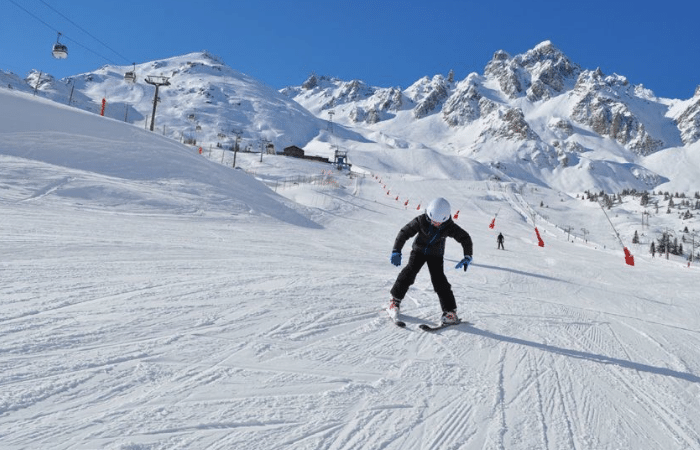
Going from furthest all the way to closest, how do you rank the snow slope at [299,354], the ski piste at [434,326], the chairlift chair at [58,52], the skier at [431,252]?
the chairlift chair at [58,52] → the skier at [431,252] → the ski piste at [434,326] → the snow slope at [299,354]

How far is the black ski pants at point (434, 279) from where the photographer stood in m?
5.16

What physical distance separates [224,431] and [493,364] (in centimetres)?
257

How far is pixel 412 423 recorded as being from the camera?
9.11 ft

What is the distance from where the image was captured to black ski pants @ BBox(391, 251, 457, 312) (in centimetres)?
516

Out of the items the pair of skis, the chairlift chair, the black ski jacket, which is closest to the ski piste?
the pair of skis

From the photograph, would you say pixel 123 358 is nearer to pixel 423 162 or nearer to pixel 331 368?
pixel 331 368

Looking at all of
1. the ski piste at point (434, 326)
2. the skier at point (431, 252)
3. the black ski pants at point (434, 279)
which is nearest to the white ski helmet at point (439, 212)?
the skier at point (431, 252)

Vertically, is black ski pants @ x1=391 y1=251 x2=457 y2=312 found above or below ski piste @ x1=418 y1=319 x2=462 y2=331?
above

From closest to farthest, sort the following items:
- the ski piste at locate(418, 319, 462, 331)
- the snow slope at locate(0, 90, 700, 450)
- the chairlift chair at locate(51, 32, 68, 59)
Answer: the snow slope at locate(0, 90, 700, 450), the ski piste at locate(418, 319, 462, 331), the chairlift chair at locate(51, 32, 68, 59)

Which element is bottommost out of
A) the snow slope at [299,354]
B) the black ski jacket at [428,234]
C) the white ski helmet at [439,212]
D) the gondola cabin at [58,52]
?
the snow slope at [299,354]

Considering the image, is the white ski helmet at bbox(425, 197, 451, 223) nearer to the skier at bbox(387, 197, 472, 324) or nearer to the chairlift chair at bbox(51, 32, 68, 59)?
the skier at bbox(387, 197, 472, 324)

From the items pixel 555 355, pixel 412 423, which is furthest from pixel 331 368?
pixel 555 355

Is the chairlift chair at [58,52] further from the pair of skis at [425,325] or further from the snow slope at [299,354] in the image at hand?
the pair of skis at [425,325]

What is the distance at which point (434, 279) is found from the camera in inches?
206
